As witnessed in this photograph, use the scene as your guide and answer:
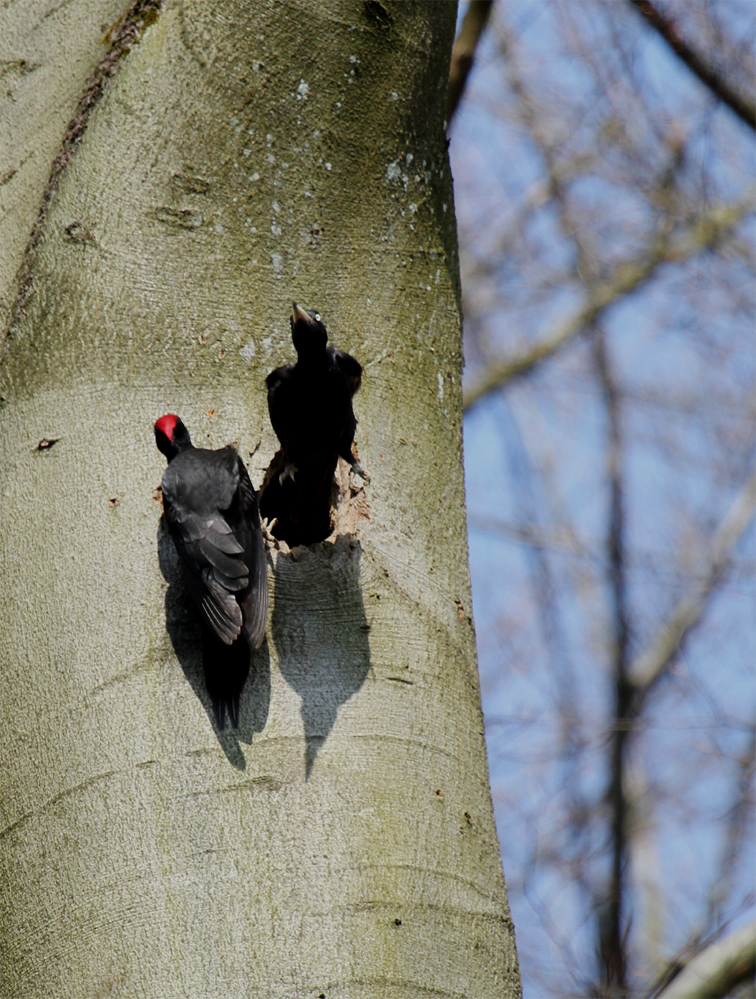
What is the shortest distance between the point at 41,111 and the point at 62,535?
1061mm

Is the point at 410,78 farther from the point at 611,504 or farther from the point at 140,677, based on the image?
the point at 611,504

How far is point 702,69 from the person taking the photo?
14.4 feet

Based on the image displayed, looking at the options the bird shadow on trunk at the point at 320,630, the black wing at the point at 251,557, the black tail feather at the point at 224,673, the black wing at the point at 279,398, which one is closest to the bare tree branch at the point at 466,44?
the black wing at the point at 279,398

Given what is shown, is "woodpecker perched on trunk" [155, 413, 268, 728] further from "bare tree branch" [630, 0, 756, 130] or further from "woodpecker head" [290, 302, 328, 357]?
"bare tree branch" [630, 0, 756, 130]

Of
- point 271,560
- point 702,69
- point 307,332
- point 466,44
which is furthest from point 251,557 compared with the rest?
point 702,69

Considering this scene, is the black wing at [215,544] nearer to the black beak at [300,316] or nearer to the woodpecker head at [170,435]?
the woodpecker head at [170,435]

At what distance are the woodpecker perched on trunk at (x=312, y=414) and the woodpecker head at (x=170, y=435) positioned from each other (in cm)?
20

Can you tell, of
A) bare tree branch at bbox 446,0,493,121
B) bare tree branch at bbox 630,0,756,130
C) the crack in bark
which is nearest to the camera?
the crack in bark

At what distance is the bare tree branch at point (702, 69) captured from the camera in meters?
4.38

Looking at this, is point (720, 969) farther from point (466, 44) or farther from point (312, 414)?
point (466, 44)

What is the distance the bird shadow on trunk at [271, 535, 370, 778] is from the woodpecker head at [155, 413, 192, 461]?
0.32m

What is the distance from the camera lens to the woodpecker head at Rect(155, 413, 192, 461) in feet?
6.77

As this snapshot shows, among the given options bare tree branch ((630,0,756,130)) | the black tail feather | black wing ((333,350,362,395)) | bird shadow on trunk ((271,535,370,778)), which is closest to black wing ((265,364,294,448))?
black wing ((333,350,362,395))

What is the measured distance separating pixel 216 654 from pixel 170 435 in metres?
0.49
